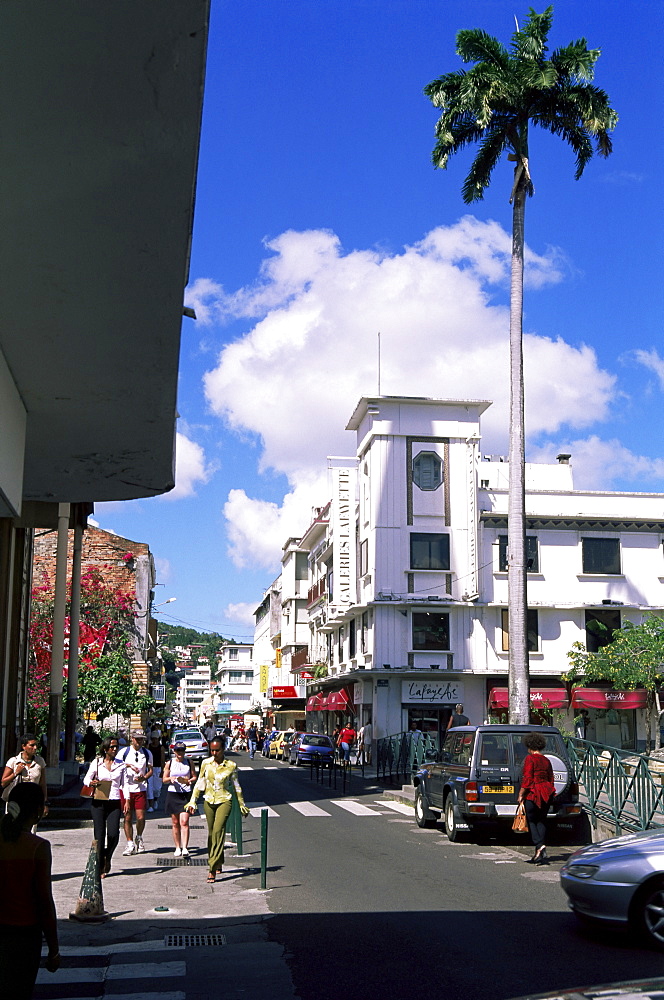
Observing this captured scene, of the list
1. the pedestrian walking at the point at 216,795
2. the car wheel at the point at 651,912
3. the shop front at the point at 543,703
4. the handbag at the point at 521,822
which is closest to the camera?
the car wheel at the point at 651,912

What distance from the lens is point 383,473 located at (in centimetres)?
A: 4594

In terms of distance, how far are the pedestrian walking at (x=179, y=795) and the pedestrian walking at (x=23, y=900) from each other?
8.81 metres

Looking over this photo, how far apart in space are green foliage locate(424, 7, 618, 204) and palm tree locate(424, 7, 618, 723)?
0.03 metres

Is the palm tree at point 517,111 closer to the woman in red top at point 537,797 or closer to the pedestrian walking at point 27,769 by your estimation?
the woman in red top at point 537,797

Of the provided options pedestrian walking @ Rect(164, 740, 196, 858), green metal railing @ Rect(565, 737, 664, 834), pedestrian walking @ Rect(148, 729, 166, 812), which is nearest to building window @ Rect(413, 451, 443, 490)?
pedestrian walking @ Rect(148, 729, 166, 812)

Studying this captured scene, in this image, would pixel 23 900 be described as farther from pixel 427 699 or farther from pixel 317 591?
pixel 317 591

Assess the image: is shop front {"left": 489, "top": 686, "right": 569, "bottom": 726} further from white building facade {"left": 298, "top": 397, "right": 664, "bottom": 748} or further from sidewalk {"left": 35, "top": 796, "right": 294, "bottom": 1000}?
sidewalk {"left": 35, "top": 796, "right": 294, "bottom": 1000}

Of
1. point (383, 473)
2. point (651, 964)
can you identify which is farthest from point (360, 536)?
point (651, 964)

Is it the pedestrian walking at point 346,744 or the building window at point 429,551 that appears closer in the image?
the pedestrian walking at point 346,744

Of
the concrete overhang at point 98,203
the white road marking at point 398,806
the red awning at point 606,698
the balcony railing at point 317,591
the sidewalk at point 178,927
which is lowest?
the white road marking at point 398,806

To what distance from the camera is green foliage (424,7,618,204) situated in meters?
28.3

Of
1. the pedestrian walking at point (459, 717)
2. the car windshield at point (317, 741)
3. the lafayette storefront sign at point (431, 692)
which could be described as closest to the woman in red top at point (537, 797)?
the pedestrian walking at point (459, 717)

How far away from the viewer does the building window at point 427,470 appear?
1811 inches

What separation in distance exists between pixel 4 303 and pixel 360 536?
41318mm
